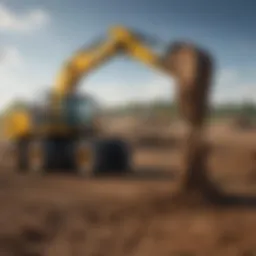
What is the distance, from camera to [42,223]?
5.11 metres

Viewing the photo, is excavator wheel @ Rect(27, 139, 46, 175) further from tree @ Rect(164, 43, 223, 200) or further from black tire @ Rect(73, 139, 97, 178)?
tree @ Rect(164, 43, 223, 200)

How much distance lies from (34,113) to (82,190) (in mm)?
2385

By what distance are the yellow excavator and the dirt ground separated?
568 millimetres

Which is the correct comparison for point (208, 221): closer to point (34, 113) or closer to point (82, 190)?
point (82, 190)

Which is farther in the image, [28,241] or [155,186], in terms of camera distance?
[155,186]

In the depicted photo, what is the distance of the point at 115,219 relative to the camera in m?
5.29

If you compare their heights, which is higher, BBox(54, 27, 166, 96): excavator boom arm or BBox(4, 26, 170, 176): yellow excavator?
BBox(54, 27, 166, 96): excavator boom arm

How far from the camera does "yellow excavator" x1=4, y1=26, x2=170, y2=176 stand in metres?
8.59

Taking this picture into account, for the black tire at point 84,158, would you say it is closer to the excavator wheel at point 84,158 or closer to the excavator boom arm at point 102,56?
the excavator wheel at point 84,158

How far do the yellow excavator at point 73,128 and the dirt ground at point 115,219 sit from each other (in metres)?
0.57

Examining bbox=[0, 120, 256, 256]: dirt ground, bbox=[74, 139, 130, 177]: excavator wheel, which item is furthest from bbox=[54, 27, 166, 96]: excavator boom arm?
bbox=[0, 120, 256, 256]: dirt ground

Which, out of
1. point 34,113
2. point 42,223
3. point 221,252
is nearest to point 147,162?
point 34,113

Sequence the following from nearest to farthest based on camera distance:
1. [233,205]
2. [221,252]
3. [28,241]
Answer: [221,252]
[28,241]
[233,205]

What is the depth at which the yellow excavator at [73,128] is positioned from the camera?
338 inches
